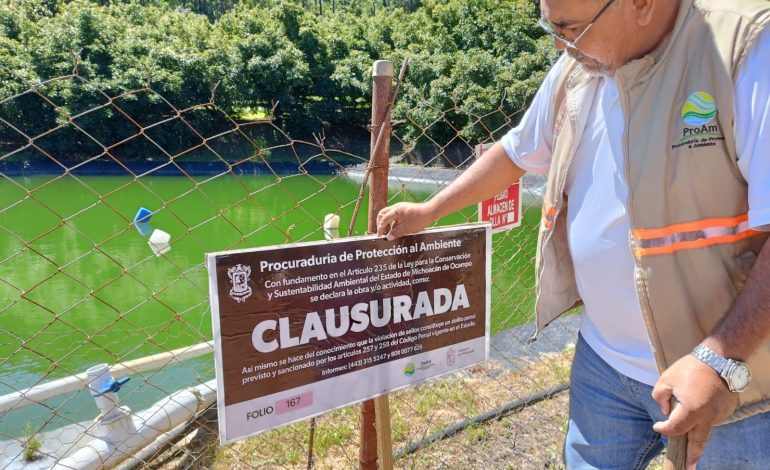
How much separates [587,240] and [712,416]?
0.43m

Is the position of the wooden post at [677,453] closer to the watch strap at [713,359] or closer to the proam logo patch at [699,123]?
the watch strap at [713,359]

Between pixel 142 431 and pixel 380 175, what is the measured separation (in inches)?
75.9

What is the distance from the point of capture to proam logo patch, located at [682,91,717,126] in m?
0.97

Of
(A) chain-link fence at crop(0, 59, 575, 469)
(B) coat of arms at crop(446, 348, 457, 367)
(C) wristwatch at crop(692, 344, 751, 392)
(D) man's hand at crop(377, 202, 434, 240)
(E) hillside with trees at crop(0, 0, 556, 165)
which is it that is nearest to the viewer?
(C) wristwatch at crop(692, 344, 751, 392)

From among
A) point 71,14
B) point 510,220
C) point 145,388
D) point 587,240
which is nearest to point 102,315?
point 145,388

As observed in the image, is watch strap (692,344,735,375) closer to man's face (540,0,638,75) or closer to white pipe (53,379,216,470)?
man's face (540,0,638,75)

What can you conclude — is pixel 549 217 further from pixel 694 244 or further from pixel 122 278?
pixel 122 278

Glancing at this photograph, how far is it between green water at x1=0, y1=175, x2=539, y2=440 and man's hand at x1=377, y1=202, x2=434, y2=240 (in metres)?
0.36

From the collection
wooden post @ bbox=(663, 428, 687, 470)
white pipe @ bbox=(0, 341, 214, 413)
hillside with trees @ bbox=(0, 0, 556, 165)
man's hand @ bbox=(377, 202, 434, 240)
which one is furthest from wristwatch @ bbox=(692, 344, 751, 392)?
hillside with trees @ bbox=(0, 0, 556, 165)

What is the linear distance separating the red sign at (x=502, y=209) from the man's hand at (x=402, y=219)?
718mm

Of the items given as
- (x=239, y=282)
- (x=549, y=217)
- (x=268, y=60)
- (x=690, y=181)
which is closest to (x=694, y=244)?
(x=690, y=181)

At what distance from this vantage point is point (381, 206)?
1.59 metres

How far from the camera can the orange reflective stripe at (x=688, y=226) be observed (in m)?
1.00

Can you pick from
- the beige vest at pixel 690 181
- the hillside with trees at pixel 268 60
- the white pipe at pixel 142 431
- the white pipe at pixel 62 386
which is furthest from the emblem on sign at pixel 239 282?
the hillside with trees at pixel 268 60
